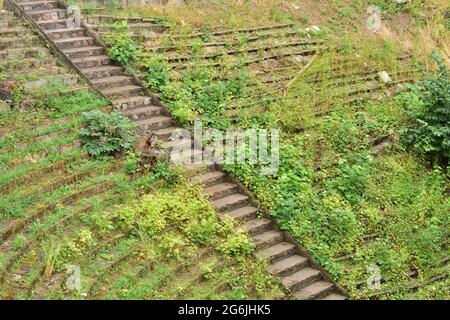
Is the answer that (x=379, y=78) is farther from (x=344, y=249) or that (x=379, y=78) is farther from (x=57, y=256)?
(x=57, y=256)

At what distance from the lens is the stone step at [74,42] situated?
11.9m

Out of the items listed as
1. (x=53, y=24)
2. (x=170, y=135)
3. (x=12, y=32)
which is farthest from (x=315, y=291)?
(x=12, y=32)

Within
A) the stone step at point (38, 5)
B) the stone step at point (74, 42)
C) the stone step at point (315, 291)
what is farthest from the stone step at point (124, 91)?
the stone step at point (315, 291)

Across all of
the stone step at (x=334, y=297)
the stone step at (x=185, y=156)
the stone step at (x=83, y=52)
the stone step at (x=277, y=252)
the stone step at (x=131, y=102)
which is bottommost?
the stone step at (x=334, y=297)

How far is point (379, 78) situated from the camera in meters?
14.3

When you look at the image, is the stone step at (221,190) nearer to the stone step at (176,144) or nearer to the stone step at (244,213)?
the stone step at (244,213)

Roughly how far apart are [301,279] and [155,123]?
13.2 feet

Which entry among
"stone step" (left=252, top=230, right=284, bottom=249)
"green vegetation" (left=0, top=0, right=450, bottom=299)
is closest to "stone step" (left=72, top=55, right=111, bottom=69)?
"green vegetation" (left=0, top=0, right=450, bottom=299)

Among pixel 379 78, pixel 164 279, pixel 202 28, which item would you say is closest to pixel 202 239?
pixel 164 279

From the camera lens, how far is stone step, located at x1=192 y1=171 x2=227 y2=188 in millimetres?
10266

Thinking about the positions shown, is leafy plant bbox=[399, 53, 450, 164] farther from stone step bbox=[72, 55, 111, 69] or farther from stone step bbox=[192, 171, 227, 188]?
stone step bbox=[72, 55, 111, 69]

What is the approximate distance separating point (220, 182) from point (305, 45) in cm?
548

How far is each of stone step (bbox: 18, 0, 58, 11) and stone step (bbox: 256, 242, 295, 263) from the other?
7138 mm

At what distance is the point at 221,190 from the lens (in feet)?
33.7
